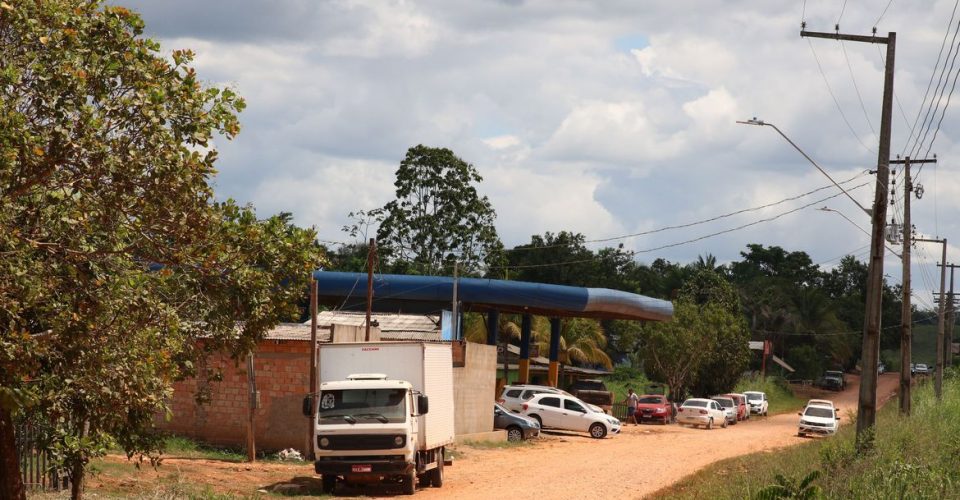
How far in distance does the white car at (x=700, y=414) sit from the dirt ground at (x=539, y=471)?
1090 centimetres

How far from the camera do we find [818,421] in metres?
47.9

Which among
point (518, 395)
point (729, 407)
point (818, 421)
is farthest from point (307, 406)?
point (729, 407)

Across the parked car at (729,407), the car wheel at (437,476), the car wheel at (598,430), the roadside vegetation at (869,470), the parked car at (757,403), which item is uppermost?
the roadside vegetation at (869,470)

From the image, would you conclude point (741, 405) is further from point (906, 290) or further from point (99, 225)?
point (99, 225)

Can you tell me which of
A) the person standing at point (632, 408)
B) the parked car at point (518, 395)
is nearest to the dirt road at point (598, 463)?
the parked car at point (518, 395)

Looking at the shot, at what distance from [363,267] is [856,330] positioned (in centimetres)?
6050

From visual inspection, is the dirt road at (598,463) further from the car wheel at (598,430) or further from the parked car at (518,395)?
the parked car at (518,395)

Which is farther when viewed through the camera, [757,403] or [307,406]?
[757,403]

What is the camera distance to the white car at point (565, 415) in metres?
43.3

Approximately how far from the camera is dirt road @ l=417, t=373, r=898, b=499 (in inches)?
912

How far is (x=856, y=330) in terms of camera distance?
372 ft

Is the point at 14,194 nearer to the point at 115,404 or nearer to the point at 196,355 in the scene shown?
the point at 115,404

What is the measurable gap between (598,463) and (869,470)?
12.5 m

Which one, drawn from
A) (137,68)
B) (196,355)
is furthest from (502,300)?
(137,68)
